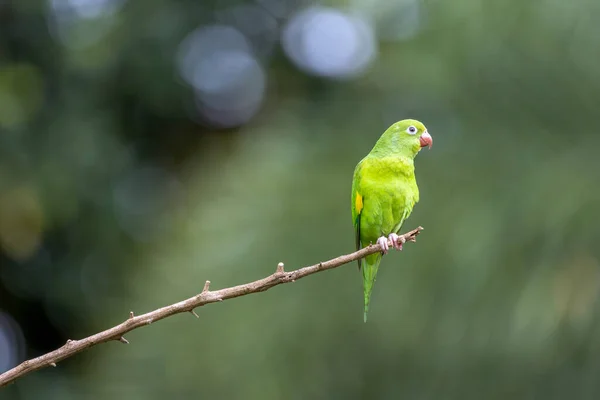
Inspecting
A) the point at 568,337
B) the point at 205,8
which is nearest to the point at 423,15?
the point at 568,337

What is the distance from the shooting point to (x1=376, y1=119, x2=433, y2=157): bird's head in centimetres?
186

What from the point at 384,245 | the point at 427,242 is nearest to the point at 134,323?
the point at 384,245

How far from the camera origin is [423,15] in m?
4.32

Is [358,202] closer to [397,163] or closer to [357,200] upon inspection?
[357,200]

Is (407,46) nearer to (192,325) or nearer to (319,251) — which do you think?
(319,251)

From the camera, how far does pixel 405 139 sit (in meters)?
1.87

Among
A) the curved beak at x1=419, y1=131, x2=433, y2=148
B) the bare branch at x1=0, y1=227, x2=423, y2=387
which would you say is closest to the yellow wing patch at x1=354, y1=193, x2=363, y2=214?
the curved beak at x1=419, y1=131, x2=433, y2=148

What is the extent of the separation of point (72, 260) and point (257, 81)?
7.54 ft

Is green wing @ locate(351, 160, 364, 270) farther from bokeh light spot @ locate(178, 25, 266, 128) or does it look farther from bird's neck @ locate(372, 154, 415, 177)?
bokeh light spot @ locate(178, 25, 266, 128)

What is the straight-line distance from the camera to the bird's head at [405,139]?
6.10ft

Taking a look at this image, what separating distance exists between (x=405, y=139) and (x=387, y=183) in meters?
0.13

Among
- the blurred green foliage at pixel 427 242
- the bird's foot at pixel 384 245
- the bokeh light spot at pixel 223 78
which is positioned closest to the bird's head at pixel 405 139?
the bird's foot at pixel 384 245

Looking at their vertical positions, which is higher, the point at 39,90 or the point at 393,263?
the point at 39,90

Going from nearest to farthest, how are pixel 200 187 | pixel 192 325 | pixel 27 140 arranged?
pixel 192 325 → pixel 200 187 → pixel 27 140
